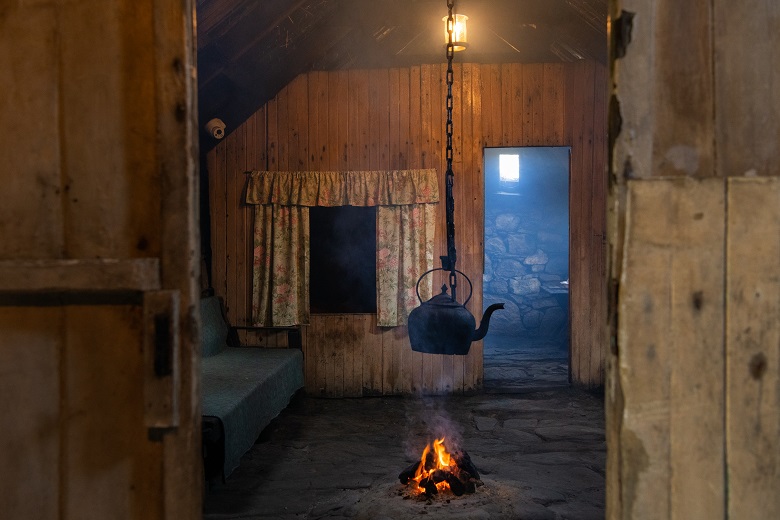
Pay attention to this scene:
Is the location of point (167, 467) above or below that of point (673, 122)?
below

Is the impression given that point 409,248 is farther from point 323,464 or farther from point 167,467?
point 167,467

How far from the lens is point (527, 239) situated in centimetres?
1164

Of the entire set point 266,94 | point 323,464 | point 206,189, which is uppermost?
point 266,94

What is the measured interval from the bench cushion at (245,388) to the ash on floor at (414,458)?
0.25 metres

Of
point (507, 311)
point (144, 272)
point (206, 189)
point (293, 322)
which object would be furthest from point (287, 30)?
point (507, 311)

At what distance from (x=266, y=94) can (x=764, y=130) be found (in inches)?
215

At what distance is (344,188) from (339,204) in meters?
0.18

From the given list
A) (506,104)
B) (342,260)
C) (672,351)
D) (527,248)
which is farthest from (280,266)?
(527,248)

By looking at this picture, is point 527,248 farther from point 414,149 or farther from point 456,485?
point 456,485

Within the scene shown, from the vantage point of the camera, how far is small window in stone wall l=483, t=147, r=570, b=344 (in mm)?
10594

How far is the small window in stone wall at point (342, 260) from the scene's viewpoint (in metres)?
6.45

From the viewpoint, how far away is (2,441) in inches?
52.6

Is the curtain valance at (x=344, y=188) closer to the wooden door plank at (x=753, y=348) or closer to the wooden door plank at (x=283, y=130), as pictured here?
the wooden door plank at (x=283, y=130)

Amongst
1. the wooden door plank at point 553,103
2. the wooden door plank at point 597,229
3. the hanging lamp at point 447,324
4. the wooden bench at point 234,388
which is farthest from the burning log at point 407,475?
the wooden door plank at point 553,103
